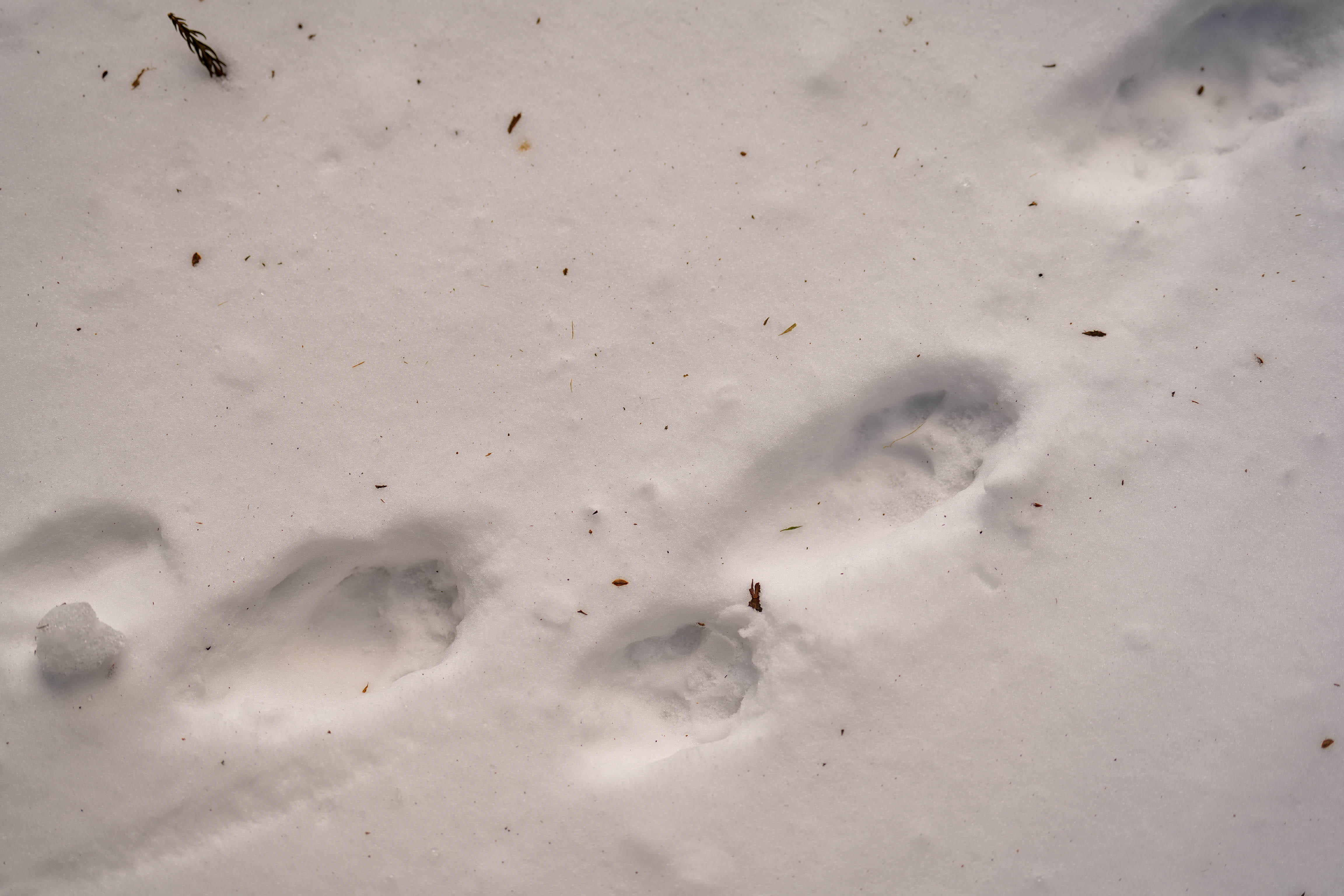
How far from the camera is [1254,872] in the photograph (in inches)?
88.6

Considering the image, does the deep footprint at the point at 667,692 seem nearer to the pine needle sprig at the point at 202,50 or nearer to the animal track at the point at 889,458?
the animal track at the point at 889,458

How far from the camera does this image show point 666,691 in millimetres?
2354

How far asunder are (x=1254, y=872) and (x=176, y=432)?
3486 mm

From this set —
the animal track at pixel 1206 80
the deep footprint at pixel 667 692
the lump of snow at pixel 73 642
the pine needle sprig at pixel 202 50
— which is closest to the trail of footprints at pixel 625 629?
the deep footprint at pixel 667 692

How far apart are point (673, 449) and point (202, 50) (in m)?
1.83

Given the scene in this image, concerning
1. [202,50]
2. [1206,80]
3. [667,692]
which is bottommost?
[667,692]

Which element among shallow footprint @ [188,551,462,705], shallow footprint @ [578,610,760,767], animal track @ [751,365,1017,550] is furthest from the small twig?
shallow footprint @ [188,551,462,705]

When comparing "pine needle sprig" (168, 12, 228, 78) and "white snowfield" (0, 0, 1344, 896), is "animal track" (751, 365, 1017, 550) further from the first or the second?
"pine needle sprig" (168, 12, 228, 78)

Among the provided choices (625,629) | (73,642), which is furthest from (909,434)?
(73,642)

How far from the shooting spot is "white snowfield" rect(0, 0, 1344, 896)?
225cm

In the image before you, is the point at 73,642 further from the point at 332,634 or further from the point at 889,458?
the point at 889,458

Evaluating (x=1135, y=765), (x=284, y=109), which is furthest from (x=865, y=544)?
(x=284, y=109)

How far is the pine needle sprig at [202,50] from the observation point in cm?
222

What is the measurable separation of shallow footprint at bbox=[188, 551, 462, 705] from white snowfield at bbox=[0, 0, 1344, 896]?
1 centimetres
